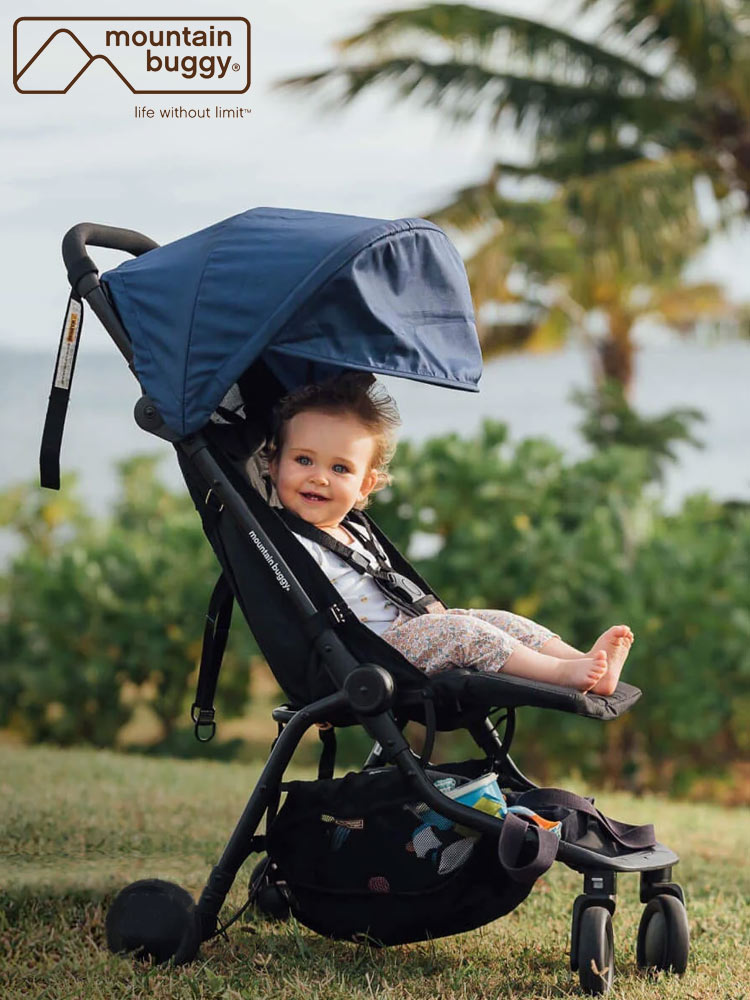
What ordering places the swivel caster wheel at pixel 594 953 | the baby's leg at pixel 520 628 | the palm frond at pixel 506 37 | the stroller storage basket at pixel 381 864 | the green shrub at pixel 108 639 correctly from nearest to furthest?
1. the swivel caster wheel at pixel 594 953
2. the stroller storage basket at pixel 381 864
3. the baby's leg at pixel 520 628
4. the green shrub at pixel 108 639
5. the palm frond at pixel 506 37

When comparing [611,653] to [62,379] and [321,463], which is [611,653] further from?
[62,379]

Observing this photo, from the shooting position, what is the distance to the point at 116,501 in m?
10.1

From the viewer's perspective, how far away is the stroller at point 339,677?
2939 millimetres

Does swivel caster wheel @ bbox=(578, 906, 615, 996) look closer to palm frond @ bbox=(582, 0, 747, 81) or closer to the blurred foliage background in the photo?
the blurred foliage background

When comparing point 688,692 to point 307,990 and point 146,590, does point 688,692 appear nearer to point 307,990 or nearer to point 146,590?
point 146,590

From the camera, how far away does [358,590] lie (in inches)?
130

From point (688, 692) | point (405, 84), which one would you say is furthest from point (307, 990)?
point (405, 84)

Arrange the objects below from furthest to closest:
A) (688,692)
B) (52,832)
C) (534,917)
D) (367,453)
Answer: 1. (688,692)
2. (52,832)
3. (534,917)
4. (367,453)

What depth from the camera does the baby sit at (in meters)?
3.07

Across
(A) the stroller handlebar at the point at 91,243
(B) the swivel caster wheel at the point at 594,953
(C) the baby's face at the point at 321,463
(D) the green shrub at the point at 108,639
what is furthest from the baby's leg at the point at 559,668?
(D) the green shrub at the point at 108,639

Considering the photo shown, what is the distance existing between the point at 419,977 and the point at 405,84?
12.5m

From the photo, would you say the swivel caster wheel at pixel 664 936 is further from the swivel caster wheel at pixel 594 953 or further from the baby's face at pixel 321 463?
the baby's face at pixel 321 463

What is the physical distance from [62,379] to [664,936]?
1.97 m

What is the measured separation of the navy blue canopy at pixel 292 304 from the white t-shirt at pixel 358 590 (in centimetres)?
46
